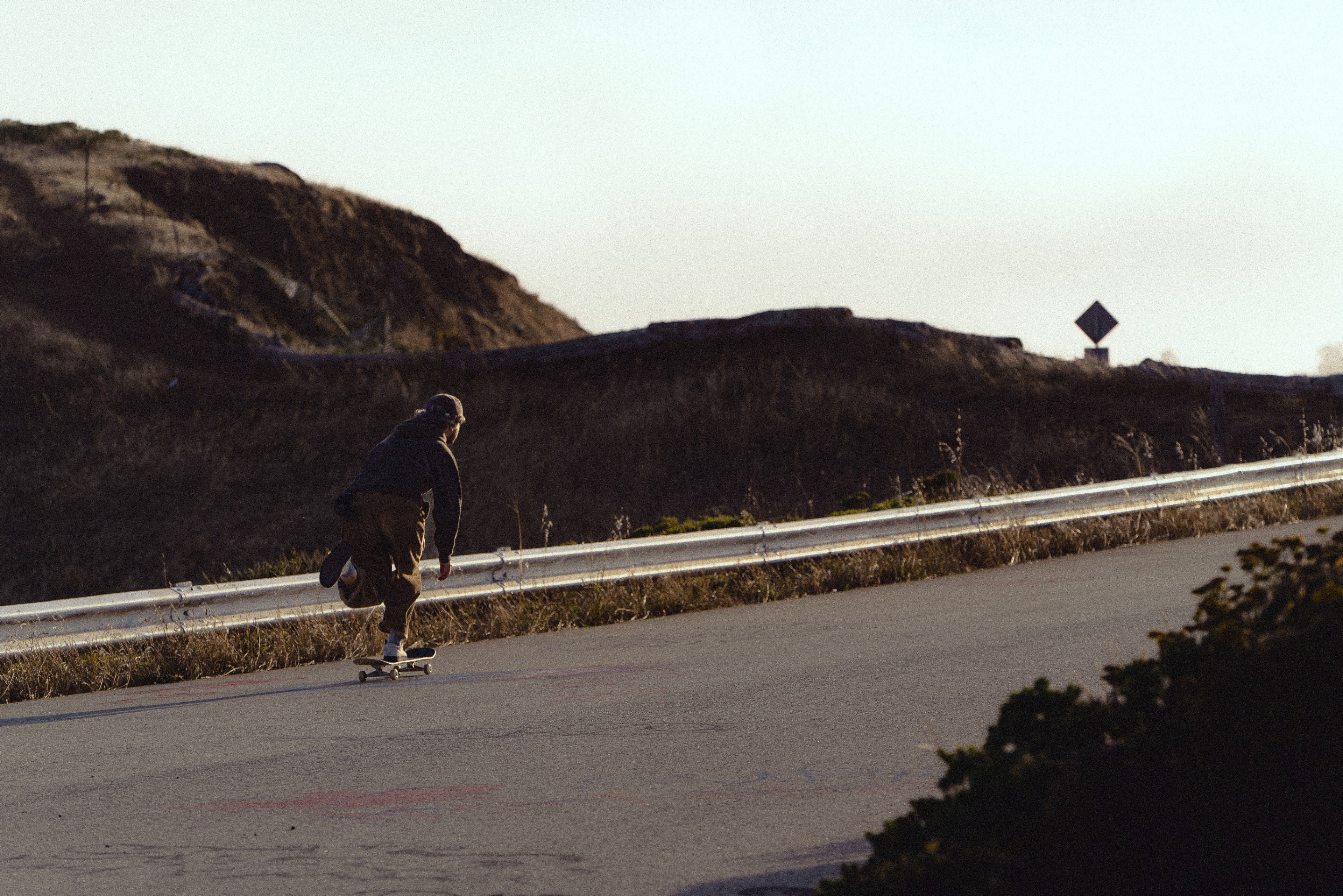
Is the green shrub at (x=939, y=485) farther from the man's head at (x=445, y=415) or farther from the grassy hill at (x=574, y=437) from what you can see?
the man's head at (x=445, y=415)

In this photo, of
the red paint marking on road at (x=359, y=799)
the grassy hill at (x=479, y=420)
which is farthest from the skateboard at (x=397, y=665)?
the grassy hill at (x=479, y=420)

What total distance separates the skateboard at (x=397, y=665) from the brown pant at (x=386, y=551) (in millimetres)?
257

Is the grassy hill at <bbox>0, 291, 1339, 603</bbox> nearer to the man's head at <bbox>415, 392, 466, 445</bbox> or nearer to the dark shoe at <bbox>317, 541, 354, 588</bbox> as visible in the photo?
the man's head at <bbox>415, 392, 466, 445</bbox>

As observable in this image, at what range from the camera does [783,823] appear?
439cm

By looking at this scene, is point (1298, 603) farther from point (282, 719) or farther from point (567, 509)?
point (567, 509)

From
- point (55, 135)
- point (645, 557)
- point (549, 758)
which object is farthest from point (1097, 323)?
point (55, 135)

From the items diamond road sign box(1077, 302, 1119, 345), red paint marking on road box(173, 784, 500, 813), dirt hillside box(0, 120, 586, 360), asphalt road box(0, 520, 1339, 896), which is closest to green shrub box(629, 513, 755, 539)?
asphalt road box(0, 520, 1339, 896)

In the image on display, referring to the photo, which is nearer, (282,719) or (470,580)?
(282,719)

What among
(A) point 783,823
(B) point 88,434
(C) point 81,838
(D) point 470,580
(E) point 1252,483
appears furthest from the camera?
(B) point 88,434

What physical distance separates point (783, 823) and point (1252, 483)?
12.6m

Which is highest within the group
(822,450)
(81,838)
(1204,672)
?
(822,450)

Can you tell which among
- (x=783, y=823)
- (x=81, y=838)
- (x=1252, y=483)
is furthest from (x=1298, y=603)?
(x=1252, y=483)

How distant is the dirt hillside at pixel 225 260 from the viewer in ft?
141

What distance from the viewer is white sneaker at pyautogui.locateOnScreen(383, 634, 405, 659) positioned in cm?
829
